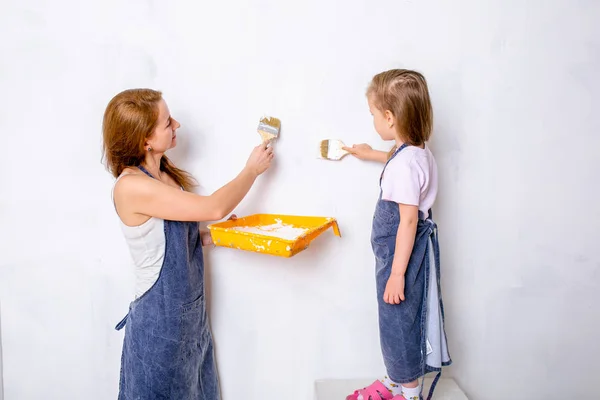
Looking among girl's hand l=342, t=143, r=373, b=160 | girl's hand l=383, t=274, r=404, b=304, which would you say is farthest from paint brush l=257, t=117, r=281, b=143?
girl's hand l=383, t=274, r=404, b=304

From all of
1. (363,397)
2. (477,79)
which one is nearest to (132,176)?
(363,397)

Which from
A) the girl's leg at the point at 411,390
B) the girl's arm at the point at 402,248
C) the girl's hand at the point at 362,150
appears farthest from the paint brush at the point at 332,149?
the girl's leg at the point at 411,390

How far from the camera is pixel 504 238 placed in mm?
1277

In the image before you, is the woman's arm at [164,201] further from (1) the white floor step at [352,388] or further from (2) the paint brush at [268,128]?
(1) the white floor step at [352,388]

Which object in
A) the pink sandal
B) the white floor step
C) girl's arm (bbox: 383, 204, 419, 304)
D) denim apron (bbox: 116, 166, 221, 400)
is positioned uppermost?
girl's arm (bbox: 383, 204, 419, 304)

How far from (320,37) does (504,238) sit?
0.77 metres

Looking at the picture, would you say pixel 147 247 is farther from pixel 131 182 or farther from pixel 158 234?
pixel 131 182

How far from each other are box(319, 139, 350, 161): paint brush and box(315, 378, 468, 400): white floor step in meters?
0.66

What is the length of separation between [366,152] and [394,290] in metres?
0.37

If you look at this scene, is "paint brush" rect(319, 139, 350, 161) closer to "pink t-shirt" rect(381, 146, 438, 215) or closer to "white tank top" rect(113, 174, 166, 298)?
"pink t-shirt" rect(381, 146, 438, 215)

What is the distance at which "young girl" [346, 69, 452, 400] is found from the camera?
3.30 ft

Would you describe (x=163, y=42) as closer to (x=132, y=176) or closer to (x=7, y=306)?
(x=132, y=176)

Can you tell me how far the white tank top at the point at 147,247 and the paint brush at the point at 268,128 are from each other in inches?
13.3

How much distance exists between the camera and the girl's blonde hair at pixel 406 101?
1002 millimetres
